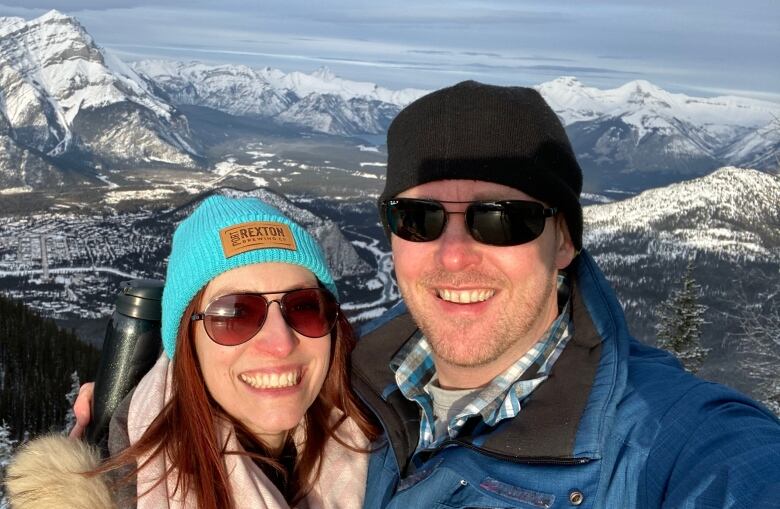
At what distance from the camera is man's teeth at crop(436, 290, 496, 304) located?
11.6ft

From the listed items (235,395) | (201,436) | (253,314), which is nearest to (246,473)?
(201,436)

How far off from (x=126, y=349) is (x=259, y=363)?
1.12 metres

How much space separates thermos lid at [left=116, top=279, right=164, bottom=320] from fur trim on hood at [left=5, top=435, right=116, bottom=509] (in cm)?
109

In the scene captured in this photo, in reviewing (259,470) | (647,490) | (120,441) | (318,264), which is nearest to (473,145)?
(318,264)

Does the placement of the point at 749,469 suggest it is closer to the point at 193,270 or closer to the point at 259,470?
the point at 259,470

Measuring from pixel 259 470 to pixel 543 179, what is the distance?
8.08 ft

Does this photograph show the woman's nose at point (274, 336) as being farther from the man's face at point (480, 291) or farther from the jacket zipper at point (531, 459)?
the jacket zipper at point (531, 459)

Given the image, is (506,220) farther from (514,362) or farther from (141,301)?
(141,301)

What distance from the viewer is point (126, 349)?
4.21 meters

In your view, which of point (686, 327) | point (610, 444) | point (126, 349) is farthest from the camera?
point (686, 327)

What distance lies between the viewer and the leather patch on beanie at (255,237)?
374 cm

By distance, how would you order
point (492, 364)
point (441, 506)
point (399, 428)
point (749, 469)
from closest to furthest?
point (749, 469)
point (441, 506)
point (492, 364)
point (399, 428)

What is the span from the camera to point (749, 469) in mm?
2199

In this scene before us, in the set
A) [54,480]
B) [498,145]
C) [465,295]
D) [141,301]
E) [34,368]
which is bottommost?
[34,368]
